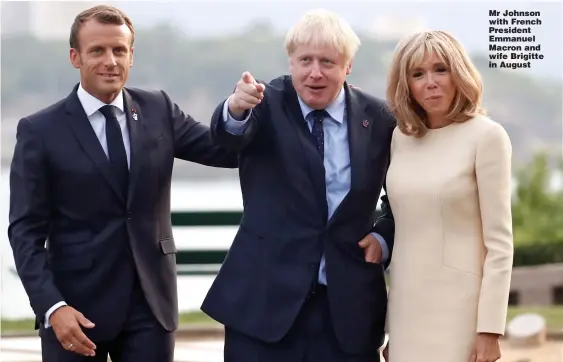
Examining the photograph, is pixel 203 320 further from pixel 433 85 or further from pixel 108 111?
pixel 433 85

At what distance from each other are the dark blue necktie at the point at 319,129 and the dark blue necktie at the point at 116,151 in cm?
55

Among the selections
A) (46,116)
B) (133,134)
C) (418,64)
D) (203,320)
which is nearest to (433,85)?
(418,64)

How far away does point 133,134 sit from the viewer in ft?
9.72

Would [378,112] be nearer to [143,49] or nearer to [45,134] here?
[45,134]

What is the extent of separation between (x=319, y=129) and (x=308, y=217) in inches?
9.9

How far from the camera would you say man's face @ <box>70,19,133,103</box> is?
294cm

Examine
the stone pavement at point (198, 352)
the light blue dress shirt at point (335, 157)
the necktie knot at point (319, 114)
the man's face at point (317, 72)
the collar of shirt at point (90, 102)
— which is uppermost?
the man's face at point (317, 72)

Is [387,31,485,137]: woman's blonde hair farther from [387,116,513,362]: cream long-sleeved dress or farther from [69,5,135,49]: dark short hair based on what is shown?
[69,5,135,49]: dark short hair

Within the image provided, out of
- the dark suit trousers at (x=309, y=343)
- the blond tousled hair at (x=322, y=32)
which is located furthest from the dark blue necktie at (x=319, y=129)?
the dark suit trousers at (x=309, y=343)

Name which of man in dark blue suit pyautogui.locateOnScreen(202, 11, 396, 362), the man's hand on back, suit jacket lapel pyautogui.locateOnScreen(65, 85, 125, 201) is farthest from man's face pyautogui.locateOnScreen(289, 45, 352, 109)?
the man's hand on back

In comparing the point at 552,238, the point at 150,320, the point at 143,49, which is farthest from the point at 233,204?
the point at 150,320

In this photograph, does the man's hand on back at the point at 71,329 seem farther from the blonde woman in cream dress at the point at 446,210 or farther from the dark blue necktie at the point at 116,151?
the blonde woman in cream dress at the point at 446,210

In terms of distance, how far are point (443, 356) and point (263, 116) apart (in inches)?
32.5

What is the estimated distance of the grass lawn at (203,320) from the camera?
22.6 ft
